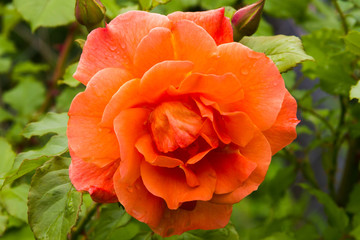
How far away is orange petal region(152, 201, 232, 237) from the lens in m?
0.65

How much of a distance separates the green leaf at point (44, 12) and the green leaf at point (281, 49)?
1.74ft

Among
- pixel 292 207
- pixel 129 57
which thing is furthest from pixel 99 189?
pixel 292 207

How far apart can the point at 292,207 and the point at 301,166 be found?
2.45ft

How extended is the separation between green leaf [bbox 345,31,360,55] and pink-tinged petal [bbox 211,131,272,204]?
0.32 meters

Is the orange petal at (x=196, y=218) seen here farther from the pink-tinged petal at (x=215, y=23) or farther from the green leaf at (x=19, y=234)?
the green leaf at (x=19, y=234)

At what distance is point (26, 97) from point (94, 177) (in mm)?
1322

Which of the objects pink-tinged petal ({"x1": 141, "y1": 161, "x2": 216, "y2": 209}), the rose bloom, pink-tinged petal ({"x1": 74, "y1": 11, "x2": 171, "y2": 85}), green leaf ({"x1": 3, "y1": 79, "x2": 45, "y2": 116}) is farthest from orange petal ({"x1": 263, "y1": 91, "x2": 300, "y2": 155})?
green leaf ({"x1": 3, "y1": 79, "x2": 45, "y2": 116})

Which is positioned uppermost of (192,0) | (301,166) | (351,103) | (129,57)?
(129,57)

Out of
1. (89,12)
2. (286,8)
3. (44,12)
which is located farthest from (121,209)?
(286,8)

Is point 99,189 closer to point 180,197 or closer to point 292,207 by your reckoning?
point 180,197

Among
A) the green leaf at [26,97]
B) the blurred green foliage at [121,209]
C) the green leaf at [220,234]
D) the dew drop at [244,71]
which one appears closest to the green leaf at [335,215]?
the blurred green foliage at [121,209]

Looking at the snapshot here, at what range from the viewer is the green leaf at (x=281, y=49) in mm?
713

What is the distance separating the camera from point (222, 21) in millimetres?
664

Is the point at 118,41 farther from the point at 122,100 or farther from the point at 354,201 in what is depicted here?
the point at 354,201
